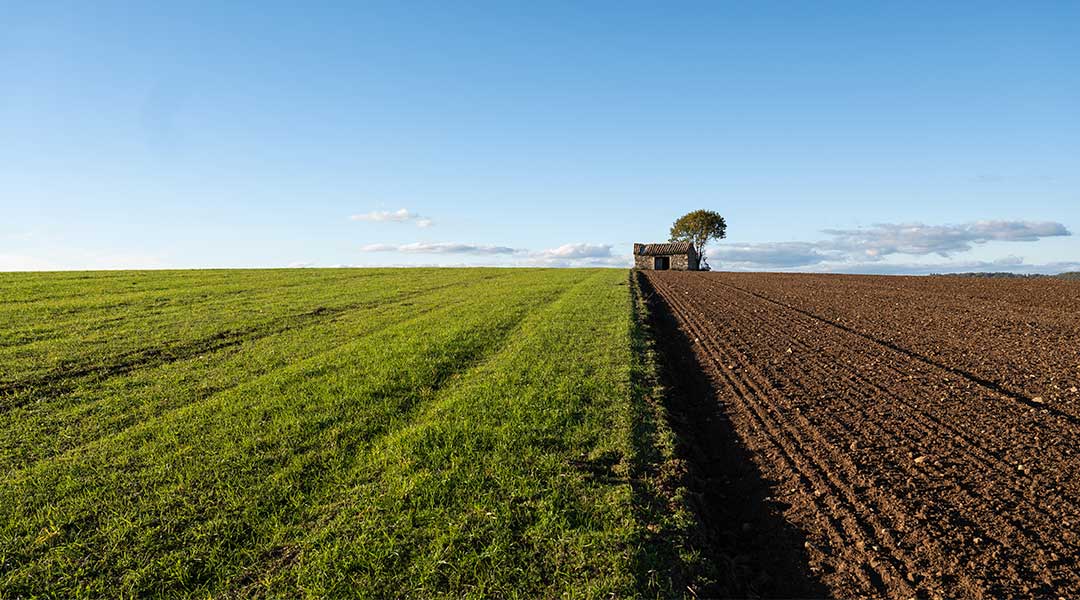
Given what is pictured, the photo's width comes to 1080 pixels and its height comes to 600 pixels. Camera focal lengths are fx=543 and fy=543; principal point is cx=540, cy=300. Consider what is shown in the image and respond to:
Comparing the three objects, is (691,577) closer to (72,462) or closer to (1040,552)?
(1040,552)

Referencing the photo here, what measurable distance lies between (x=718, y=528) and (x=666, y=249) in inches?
3304

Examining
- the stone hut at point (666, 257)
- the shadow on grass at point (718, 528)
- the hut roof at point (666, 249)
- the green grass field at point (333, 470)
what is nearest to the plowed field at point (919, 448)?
the shadow on grass at point (718, 528)

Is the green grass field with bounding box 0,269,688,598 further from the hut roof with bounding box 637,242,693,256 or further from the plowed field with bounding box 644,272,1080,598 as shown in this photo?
the hut roof with bounding box 637,242,693,256

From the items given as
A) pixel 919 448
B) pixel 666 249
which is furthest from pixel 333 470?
pixel 666 249

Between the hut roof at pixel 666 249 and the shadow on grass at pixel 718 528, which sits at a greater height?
the hut roof at pixel 666 249

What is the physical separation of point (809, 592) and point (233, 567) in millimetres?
5119

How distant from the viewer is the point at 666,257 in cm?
8644

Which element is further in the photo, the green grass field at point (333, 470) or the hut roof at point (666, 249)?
the hut roof at point (666, 249)

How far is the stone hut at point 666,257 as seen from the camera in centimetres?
8506

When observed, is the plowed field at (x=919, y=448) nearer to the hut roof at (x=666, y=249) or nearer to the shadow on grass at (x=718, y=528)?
the shadow on grass at (x=718, y=528)

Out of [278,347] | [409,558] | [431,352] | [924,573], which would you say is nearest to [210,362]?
[278,347]

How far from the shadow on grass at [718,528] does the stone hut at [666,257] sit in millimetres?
78589

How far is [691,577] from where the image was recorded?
16.0ft

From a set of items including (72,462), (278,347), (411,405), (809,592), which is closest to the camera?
(809,592)
